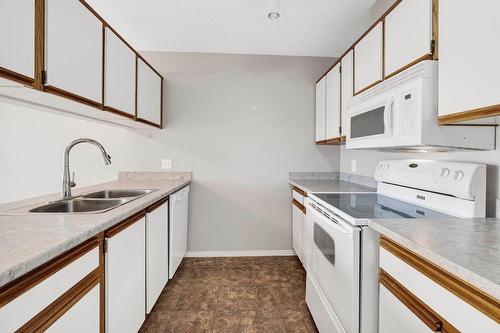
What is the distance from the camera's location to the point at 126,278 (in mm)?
1397

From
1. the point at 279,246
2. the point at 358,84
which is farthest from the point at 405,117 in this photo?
the point at 279,246

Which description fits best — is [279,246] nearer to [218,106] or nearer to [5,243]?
[218,106]

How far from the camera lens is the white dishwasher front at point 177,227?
227cm

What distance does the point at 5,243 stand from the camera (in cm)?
83

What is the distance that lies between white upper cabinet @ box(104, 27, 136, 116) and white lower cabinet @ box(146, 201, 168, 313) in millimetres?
820

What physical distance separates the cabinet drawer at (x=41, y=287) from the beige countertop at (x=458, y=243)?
1145 mm

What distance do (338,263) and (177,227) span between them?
1566 millimetres

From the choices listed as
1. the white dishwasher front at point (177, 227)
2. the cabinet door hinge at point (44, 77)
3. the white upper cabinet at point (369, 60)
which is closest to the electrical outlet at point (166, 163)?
the white dishwasher front at point (177, 227)

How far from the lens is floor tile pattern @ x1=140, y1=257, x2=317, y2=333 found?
5.97ft

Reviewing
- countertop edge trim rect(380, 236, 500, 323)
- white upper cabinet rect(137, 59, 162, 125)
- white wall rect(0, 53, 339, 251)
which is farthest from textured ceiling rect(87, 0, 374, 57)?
countertop edge trim rect(380, 236, 500, 323)

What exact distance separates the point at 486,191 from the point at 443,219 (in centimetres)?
28

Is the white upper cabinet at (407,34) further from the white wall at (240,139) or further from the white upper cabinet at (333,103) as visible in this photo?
the white wall at (240,139)

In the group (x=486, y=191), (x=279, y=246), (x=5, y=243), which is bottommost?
(x=279, y=246)

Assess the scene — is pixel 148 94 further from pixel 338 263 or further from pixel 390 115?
pixel 338 263
